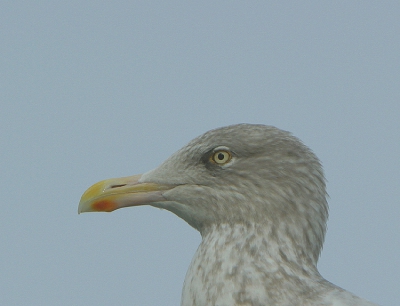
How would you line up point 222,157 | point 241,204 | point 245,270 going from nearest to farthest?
1. point 245,270
2. point 241,204
3. point 222,157

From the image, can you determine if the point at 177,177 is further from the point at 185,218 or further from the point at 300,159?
the point at 300,159

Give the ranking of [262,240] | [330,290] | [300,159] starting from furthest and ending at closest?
[300,159]
[262,240]
[330,290]

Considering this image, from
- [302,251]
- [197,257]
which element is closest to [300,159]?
[302,251]

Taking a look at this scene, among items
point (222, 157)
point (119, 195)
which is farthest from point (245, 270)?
point (119, 195)

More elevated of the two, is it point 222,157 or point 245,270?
point 222,157

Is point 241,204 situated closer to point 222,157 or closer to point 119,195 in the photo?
point 222,157

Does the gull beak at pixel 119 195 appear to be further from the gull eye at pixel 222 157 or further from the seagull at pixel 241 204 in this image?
the gull eye at pixel 222 157

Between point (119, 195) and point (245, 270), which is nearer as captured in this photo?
point (245, 270)
